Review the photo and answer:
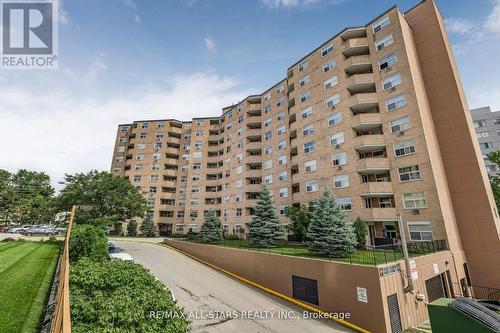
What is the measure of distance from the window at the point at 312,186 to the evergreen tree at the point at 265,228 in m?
7.87

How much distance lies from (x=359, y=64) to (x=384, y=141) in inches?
427

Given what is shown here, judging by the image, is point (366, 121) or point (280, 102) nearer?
point (366, 121)

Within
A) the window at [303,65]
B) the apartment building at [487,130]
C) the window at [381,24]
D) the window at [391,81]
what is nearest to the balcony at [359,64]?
the window at [391,81]

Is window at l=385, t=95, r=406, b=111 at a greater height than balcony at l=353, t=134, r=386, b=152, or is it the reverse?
window at l=385, t=95, r=406, b=111

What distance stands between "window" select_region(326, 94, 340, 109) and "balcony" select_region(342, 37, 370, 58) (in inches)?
248

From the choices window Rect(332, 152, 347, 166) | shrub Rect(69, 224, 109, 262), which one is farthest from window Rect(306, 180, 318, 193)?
shrub Rect(69, 224, 109, 262)

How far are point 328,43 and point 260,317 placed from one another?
3491 cm

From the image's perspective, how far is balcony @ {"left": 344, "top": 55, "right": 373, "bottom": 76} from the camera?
29728mm

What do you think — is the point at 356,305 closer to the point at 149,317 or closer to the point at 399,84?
the point at 149,317

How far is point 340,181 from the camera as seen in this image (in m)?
28.3

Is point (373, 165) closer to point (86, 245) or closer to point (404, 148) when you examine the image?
point (404, 148)

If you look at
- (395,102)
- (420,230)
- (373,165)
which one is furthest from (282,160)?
(420,230)

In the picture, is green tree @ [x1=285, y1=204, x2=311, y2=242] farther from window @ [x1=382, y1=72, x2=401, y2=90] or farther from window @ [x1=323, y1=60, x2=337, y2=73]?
window @ [x1=323, y1=60, x2=337, y2=73]

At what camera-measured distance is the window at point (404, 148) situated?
2416cm
